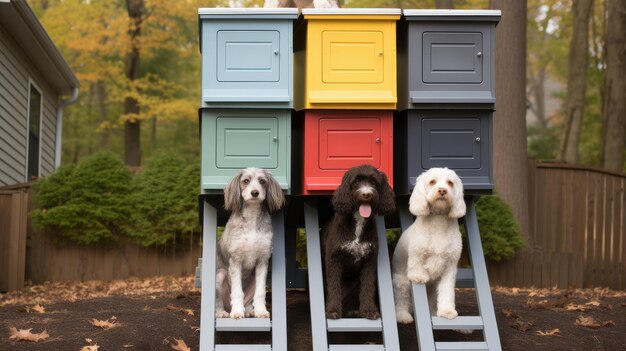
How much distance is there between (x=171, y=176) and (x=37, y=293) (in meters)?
2.63

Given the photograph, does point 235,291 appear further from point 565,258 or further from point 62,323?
point 565,258

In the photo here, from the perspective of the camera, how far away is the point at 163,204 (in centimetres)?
1144

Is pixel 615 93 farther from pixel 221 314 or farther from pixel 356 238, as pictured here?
pixel 221 314

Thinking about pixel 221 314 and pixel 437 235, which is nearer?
pixel 437 235

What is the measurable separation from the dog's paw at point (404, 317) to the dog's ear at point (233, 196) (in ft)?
5.24

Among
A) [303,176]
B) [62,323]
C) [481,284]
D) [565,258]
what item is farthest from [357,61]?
[565,258]

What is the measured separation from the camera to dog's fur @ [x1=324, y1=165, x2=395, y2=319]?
18.0 feet

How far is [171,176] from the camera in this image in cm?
1162

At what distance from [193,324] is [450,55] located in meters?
2.96

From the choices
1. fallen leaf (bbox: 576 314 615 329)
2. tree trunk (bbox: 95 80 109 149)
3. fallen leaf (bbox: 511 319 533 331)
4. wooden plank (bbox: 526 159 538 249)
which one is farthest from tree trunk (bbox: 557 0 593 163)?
tree trunk (bbox: 95 80 109 149)

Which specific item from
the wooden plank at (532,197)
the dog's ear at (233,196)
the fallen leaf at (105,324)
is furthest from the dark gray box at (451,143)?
the wooden plank at (532,197)

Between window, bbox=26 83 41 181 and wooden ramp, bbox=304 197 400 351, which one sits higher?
window, bbox=26 83 41 181

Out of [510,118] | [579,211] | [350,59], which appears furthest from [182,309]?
[579,211]

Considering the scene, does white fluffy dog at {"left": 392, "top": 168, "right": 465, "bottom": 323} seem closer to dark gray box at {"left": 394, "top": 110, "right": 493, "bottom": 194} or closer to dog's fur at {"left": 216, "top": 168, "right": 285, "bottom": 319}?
dark gray box at {"left": 394, "top": 110, "right": 493, "bottom": 194}
